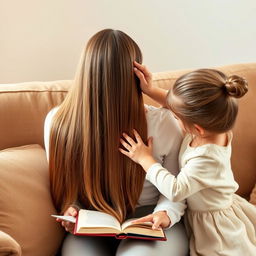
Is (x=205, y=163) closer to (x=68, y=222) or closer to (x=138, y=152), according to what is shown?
(x=138, y=152)

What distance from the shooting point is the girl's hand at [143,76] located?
4.62 feet

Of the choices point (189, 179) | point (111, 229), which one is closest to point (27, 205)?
point (111, 229)

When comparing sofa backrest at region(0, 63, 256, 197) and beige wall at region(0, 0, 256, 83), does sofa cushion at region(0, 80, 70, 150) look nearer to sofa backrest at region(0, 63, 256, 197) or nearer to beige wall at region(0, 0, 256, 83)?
sofa backrest at region(0, 63, 256, 197)

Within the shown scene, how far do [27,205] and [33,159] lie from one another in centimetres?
21

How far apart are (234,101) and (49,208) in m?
0.66

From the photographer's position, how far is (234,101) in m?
1.33

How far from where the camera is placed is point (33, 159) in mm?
1523

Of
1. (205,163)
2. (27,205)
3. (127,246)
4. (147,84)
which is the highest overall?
(147,84)

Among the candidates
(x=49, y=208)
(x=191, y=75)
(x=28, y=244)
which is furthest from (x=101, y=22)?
(x=28, y=244)

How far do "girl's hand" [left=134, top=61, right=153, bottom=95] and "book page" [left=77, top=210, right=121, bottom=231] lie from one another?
417 mm

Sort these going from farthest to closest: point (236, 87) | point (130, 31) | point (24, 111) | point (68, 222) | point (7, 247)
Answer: point (130, 31) < point (24, 111) < point (68, 222) < point (236, 87) < point (7, 247)

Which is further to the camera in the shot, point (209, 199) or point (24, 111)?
point (24, 111)

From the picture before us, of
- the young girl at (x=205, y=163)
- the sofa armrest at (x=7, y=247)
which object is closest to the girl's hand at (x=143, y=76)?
the young girl at (x=205, y=163)

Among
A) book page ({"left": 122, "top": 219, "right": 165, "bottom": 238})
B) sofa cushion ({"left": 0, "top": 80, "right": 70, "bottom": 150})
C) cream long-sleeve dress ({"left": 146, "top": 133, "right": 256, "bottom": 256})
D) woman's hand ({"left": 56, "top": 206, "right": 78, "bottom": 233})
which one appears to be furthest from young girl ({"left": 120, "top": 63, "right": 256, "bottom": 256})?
sofa cushion ({"left": 0, "top": 80, "right": 70, "bottom": 150})
